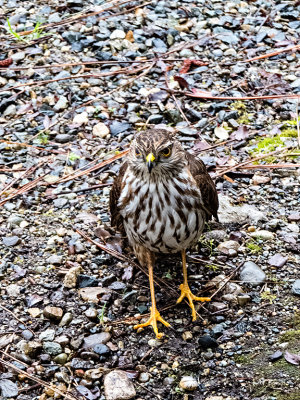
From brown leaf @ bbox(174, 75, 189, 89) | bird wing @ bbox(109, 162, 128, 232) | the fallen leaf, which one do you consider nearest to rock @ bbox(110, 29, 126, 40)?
brown leaf @ bbox(174, 75, 189, 89)

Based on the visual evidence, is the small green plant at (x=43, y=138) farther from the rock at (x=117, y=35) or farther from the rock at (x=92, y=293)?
the rock at (x=92, y=293)

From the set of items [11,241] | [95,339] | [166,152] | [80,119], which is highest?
[166,152]

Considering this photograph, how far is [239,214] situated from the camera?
20.1ft

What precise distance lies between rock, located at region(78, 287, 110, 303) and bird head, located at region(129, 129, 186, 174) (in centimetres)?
110

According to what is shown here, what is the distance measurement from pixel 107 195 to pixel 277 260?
183 centimetres

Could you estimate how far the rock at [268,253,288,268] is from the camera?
558 centimetres

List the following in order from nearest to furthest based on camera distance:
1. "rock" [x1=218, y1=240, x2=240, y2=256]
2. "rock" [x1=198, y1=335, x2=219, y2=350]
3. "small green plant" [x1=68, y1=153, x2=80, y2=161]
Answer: "rock" [x1=198, y1=335, x2=219, y2=350] < "rock" [x1=218, y1=240, x2=240, y2=256] < "small green plant" [x1=68, y1=153, x2=80, y2=161]

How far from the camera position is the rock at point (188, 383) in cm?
459

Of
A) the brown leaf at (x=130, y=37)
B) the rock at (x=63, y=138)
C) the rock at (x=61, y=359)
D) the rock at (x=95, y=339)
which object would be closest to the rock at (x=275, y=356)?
the rock at (x=95, y=339)

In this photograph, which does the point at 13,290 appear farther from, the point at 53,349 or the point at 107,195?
the point at 107,195

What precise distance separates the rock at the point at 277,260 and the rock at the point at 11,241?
224 cm

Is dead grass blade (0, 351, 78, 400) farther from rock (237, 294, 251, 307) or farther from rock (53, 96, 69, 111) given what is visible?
rock (53, 96, 69, 111)

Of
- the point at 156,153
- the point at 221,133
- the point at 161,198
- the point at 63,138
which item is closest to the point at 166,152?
the point at 156,153

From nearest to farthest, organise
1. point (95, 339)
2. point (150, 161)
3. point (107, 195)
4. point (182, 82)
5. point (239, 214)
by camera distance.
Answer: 1. point (150, 161)
2. point (95, 339)
3. point (239, 214)
4. point (107, 195)
5. point (182, 82)
